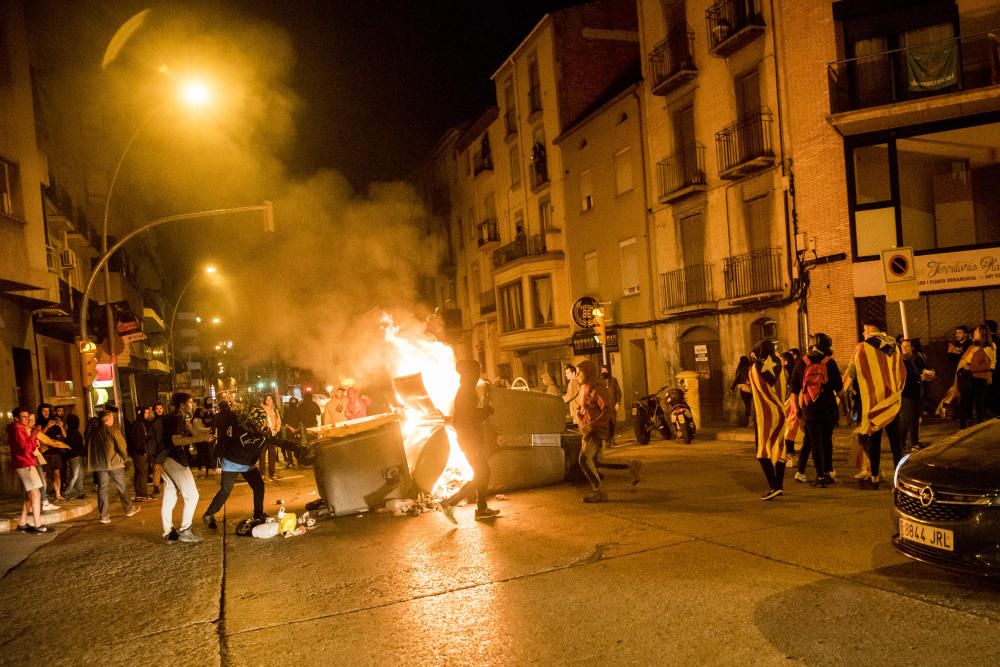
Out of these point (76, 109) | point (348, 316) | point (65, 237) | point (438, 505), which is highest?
point (76, 109)

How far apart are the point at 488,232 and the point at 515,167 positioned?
3534mm

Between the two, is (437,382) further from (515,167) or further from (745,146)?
(515,167)

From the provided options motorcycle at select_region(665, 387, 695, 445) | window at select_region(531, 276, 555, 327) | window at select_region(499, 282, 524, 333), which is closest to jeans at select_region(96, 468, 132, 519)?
motorcycle at select_region(665, 387, 695, 445)

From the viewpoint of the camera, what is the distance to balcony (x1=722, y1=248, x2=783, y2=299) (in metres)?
17.2

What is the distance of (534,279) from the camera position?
27.9m

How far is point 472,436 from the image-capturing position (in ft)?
25.3

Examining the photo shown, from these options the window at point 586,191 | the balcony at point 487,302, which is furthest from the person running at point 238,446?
A: the balcony at point 487,302

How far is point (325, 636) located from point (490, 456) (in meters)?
4.49

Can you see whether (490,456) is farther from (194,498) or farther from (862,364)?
(862,364)

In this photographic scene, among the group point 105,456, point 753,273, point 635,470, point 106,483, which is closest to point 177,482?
point 105,456

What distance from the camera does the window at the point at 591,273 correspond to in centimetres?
2506

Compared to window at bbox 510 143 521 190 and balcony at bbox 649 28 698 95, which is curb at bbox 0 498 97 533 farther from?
window at bbox 510 143 521 190

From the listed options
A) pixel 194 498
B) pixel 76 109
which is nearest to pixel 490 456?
pixel 194 498

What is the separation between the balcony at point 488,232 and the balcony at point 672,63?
41.5 ft
